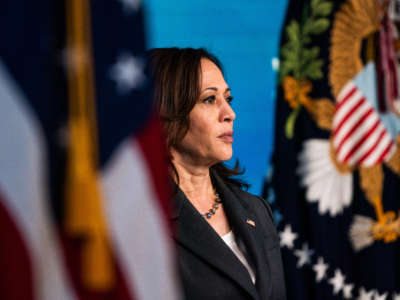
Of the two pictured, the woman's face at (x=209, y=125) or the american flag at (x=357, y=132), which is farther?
the american flag at (x=357, y=132)

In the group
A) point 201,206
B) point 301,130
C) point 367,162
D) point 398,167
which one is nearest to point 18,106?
point 201,206

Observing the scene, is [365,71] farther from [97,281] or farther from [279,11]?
[97,281]

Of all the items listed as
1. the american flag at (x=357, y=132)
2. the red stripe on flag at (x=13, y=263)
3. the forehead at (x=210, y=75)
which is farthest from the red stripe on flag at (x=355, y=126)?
the red stripe on flag at (x=13, y=263)

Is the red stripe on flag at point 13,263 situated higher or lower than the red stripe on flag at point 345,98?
lower

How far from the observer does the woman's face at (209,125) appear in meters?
1.48

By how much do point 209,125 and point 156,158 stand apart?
2.47 feet

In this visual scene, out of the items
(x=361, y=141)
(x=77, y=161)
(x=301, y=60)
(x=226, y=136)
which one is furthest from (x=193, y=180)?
(x=77, y=161)

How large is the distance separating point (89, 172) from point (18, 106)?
133 millimetres

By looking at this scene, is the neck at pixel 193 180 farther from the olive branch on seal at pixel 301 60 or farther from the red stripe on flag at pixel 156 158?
the red stripe on flag at pixel 156 158

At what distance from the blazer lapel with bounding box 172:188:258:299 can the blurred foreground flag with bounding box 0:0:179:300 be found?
61 cm

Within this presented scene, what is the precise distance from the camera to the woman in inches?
52.1

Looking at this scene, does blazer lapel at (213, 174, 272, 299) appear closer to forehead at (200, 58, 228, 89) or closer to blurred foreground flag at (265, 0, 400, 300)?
blurred foreground flag at (265, 0, 400, 300)

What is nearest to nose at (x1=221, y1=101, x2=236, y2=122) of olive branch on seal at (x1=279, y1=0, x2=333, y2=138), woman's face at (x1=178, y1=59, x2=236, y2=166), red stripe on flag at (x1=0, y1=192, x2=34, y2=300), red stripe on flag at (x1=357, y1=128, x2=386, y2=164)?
woman's face at (x1=178, y1=59, x2=236, y2=166)

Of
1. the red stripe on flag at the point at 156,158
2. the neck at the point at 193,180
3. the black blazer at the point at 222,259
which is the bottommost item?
the black blazer at the point at 222,259
